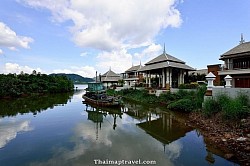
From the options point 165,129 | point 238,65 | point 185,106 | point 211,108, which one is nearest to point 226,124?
point 211,108

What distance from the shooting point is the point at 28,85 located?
31.4 metres

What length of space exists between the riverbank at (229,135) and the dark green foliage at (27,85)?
25797 millimetres

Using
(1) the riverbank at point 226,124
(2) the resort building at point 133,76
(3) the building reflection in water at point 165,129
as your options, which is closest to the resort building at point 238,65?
(1) the riverbank at point 226,124

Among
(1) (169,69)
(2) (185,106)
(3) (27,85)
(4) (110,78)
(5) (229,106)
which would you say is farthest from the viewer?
(4) (110,78)

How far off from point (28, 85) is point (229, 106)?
3147 cm

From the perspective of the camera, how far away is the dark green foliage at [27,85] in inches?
1019

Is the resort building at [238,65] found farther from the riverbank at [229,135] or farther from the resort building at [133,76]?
the resort building at [133,76]

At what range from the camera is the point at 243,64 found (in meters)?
16.0

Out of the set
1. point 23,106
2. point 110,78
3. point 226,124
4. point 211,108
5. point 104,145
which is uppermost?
point 110,78

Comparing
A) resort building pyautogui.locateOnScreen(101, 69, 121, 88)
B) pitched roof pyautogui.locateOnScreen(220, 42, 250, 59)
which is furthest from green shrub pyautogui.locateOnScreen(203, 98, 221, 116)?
resort building pyautogui.locateOnScreen(101, 69, 121, 88)

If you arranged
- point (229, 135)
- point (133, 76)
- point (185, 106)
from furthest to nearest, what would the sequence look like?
point (133, 76)
point (185, 106)
point (229, 135)

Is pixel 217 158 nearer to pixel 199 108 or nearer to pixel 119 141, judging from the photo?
pixel 119 141

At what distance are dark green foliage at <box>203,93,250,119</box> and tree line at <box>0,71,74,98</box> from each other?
26.4m

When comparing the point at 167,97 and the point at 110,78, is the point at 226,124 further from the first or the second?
the point at 110,78
